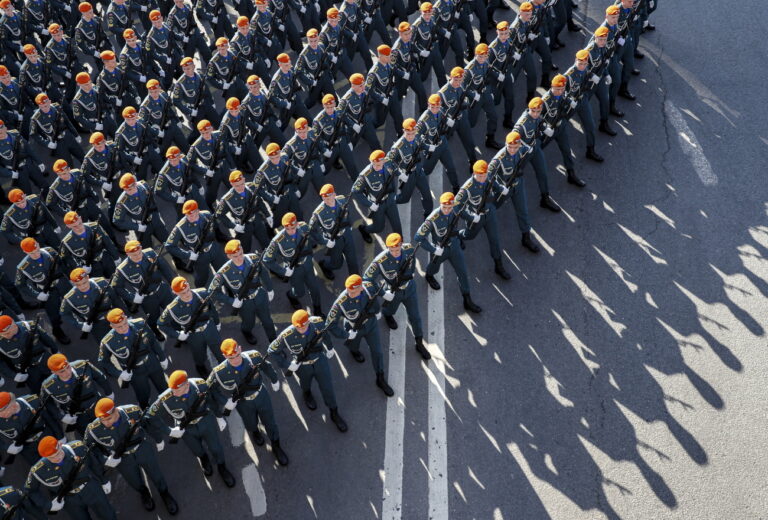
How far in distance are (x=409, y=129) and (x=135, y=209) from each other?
3.89 m

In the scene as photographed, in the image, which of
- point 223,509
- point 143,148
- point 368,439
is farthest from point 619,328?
point 143,148

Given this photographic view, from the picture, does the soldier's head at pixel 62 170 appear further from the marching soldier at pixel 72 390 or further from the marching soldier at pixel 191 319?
the marching soldier at pixel 72 390

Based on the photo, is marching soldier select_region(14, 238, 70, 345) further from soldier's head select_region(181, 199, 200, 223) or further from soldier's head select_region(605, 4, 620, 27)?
soldier's head select_region(605, 4, 620, 27)

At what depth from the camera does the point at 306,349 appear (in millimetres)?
8797

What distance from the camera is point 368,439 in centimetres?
924

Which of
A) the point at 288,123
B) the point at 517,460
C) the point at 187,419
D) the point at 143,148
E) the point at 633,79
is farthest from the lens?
the point at 633,79

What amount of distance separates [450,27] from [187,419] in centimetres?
823

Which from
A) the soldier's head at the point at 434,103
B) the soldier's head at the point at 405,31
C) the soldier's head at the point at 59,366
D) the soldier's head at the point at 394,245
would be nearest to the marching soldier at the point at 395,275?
the soldier's head at the point at 394,245

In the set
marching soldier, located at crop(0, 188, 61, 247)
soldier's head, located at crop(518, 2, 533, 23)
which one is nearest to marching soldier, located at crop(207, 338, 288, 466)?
marching soldier, located at crop(0, 188, 61, 247)

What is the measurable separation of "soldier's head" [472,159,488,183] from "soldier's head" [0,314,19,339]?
5866 mm

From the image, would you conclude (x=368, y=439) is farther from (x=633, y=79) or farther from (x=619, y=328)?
(x=633, y=79)

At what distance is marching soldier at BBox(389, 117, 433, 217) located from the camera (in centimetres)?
1080

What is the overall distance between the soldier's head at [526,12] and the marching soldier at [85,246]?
23.5ft

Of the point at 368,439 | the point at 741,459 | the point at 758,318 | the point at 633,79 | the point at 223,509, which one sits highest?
the point at 633,79
